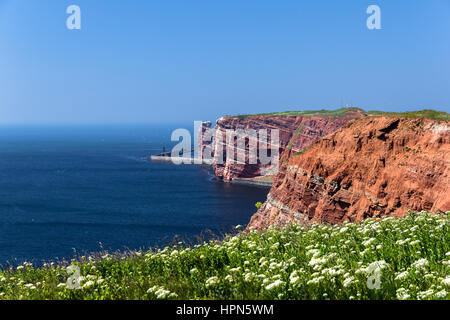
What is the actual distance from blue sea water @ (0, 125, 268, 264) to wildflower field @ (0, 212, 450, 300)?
18247mm

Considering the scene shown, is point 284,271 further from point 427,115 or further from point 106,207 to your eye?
point 106,207

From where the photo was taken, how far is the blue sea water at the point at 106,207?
57331 mm

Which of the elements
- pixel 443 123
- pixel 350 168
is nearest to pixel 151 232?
pixel 350 168

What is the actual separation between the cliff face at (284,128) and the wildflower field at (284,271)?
113m

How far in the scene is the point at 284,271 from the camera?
731 centimetres

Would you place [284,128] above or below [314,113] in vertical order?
below

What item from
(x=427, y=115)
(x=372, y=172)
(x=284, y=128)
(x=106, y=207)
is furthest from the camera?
(x=284, y=128)

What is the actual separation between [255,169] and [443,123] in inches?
3990

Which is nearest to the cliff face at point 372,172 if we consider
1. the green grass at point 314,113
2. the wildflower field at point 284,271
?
the wildflower field at point 284,271

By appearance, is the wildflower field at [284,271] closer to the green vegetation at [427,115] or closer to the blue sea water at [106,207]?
the blue sea water at [106,207]

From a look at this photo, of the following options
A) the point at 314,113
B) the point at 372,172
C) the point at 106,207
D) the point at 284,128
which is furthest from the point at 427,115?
the point at 314,113

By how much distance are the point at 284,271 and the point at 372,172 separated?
26.2 meters

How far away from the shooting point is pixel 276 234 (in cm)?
1147

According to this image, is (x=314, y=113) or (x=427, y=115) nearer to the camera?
(x=427, y=115)
